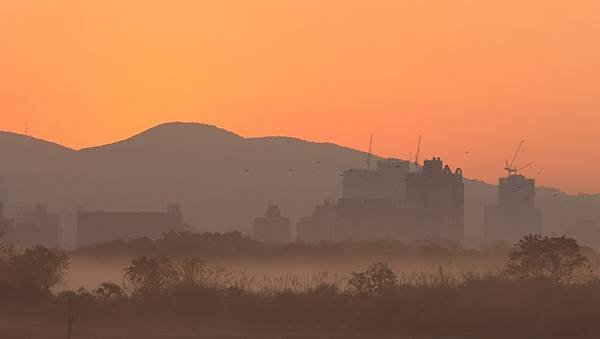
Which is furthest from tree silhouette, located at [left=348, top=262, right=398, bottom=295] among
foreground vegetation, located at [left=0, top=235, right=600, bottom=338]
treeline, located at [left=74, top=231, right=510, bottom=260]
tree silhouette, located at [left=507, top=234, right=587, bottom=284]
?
Answer: treeline, located at [left=74, top=231, right=510, bottom=260]

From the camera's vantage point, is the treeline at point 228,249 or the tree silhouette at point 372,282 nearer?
the tree silhouette at point 372,282

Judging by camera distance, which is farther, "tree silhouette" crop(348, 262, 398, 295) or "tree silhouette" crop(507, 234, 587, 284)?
"tree silhouette" crop(507, 234, 587, 284)

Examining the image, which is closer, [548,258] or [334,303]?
[334,303]

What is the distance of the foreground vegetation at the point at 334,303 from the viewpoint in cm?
3278

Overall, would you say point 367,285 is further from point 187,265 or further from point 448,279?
point 187,265

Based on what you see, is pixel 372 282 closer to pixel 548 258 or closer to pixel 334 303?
pixel 334 303

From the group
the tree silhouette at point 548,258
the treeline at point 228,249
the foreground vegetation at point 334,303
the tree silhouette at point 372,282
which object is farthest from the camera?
the treeline at point 228,249

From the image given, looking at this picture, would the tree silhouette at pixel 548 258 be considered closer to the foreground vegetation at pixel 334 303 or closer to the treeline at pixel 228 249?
the foreground vegetation at pixel 334 303

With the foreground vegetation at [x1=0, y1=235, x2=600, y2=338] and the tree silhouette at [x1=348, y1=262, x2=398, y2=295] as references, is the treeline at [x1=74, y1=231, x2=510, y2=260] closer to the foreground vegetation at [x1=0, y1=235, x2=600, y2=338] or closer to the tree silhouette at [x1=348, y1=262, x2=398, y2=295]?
the foreground vegetation at [x1=0, y1=235, x2=600, y2=338]

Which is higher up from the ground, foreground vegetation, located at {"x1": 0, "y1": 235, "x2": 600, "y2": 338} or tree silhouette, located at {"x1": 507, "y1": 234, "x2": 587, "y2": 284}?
tree silhouette, located at {"x1": 507, "y1": 234, "x2": 587, "y2": 284}

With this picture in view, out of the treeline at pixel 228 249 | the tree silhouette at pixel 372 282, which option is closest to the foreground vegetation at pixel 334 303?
the tree silhouette at pixel 372 282

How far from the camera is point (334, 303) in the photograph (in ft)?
117

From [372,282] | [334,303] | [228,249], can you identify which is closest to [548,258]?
[372,282]

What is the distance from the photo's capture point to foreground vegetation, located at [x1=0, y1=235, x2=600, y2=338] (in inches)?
1291
